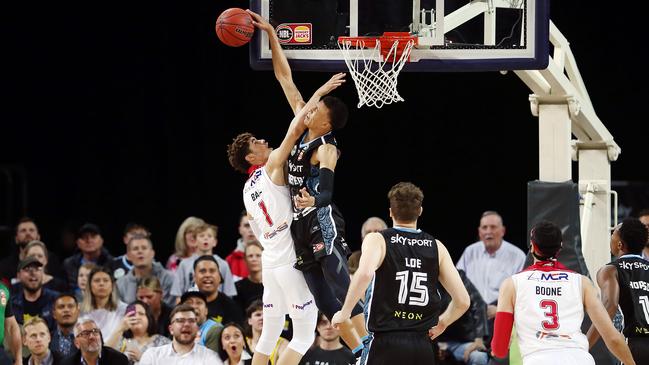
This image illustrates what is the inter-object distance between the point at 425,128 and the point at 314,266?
293 inches

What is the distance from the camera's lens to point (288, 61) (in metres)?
8.45

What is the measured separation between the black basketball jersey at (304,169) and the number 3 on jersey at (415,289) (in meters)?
1.05

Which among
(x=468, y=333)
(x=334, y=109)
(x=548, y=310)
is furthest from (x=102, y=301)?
(x=548, y=310)

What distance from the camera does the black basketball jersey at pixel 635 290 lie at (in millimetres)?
8242

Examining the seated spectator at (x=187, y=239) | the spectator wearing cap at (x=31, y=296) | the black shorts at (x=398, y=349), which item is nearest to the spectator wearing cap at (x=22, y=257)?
the spectator wearing cap at (x=31, y=296)

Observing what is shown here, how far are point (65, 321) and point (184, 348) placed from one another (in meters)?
1.44

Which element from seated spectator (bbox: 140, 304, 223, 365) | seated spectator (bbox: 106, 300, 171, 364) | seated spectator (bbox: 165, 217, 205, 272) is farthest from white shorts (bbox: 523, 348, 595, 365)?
seated spectator (bbox: 165, 217, 205, 272)

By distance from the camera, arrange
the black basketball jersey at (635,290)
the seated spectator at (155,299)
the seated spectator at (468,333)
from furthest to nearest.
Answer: the seated spectator at (155,299) < the seated spectator at (468,333) < the black basketball jersey at (635,290)

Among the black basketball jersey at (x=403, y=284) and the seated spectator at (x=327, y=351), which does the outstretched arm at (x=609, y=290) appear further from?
the seated spectator at (x=327, y=351)

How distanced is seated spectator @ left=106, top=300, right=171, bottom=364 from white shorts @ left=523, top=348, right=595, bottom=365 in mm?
4472

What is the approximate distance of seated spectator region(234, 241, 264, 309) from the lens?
1162cm

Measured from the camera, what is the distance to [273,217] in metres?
8.09

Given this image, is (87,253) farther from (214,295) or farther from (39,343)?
(39,343)

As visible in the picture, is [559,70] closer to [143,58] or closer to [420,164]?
[420,164]
